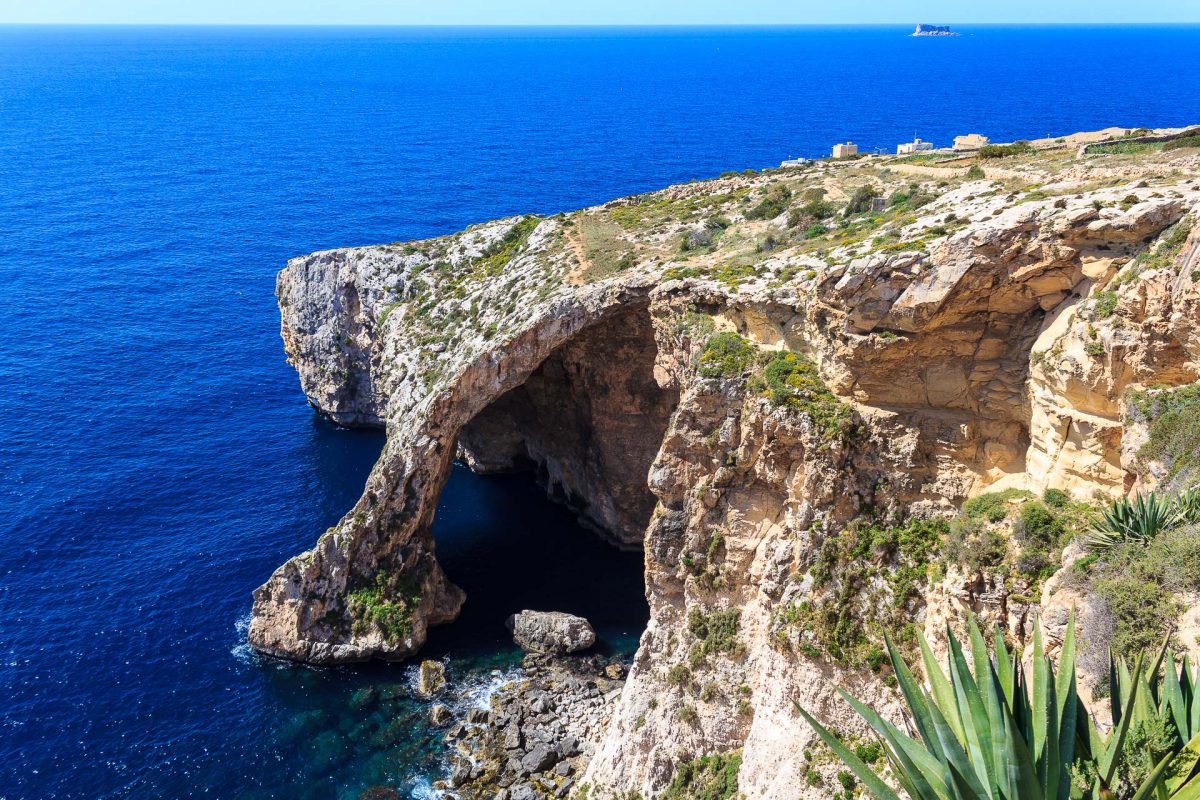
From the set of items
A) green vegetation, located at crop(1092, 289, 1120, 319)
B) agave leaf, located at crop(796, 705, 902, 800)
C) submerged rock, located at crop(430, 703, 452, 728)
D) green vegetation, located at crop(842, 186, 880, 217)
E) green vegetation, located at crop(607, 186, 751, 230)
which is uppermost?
green vegetation, located at crop(842, 186, 880, 217)

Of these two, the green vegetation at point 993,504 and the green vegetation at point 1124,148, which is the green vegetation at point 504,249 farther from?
the green vegetation at point 993,504

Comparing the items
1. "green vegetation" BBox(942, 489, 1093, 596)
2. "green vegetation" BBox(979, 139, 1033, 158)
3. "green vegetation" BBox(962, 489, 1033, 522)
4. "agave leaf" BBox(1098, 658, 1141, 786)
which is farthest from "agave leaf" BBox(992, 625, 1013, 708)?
"green vegetation" BBox(979, 139, 1033, 158)

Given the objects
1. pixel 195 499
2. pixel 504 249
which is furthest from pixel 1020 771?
pixel 195 499

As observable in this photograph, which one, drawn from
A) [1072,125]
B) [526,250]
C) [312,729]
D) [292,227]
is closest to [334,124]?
[292,227]

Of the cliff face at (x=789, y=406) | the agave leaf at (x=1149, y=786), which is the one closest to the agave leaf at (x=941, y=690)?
the agave leaf at (x=1149, y=786)

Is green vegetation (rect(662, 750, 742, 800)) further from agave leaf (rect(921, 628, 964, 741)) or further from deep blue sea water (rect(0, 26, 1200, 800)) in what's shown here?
agave leaf (rect(921, 628, 964, 741))

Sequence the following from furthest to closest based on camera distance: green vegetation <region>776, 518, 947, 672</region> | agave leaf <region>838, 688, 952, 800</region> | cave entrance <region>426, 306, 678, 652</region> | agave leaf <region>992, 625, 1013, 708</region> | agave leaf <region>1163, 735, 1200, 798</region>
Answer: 1. cave entrance <region>426, 306, 678, 652</region>
2. green vegetation <region>776, 518, 947, 672</region>
3. agave leaf <region>992, 625, 1013, 708</region>
4. agave leaf <region>838, 688, 952, 800</region>
5. agave leaf <region>1163, 735, 1200, 798</region>
